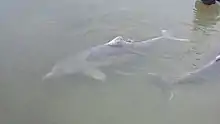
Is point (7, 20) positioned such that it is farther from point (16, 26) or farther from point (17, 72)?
point (17, 72)

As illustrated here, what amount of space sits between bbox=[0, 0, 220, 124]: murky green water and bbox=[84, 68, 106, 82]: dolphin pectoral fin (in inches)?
2.2

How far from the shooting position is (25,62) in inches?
131

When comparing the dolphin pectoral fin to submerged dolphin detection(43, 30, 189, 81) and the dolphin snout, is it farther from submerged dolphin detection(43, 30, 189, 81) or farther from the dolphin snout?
the dolphin snout

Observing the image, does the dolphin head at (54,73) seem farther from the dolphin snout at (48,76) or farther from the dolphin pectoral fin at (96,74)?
the dolphin pectoral fin at (96,74)

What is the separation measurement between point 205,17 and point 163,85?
55.1 inches

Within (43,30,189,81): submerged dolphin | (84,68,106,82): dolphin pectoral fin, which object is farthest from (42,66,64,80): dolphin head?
(84,68,106,82): dolphin pectoral fin

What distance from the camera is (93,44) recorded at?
3.58m

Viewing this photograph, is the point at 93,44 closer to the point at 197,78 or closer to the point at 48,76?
the point at 48,76

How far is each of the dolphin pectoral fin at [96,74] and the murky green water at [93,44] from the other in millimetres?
56

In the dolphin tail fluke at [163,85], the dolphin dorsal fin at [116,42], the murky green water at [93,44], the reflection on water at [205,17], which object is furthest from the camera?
the reflection on water at [205,17]

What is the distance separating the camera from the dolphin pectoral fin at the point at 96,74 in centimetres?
315

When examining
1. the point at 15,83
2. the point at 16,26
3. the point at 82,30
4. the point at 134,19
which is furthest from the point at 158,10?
the point at 15,83

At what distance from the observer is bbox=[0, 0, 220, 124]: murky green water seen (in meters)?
2.84

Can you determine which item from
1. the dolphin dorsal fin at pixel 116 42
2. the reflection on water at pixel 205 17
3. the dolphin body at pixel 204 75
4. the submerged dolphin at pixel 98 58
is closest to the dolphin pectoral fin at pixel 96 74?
the submerged dolphin at pixel 98 58
